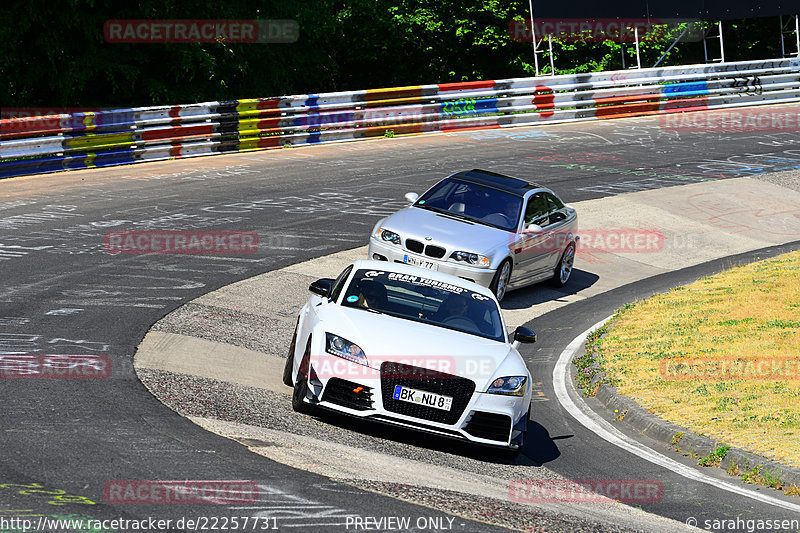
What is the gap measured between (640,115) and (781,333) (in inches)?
809

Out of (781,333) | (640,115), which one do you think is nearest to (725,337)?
(781,333)

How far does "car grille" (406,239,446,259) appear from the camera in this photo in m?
14.2

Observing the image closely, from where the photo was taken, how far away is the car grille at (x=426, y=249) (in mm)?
14211

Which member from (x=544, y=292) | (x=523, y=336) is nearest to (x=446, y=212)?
(x=544, y=292)

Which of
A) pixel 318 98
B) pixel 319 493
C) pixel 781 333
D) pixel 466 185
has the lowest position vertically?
pixel 781 333

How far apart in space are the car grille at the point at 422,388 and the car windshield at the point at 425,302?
969 mm

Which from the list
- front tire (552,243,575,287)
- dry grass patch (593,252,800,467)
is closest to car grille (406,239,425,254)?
dry grass patch (593,252,800,467)

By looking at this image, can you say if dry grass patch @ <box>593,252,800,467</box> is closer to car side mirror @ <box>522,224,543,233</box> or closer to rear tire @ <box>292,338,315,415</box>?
car side mirror @ <box>522,224,543,233</box>

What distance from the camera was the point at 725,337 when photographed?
13195 mm

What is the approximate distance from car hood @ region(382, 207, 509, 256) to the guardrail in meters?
10.1

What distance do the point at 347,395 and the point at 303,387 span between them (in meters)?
0.49

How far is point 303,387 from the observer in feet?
29.2

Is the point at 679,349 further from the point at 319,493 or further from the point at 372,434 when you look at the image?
the point at 319,493

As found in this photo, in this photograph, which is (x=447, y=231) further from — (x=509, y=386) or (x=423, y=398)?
(x=423, y=398)
